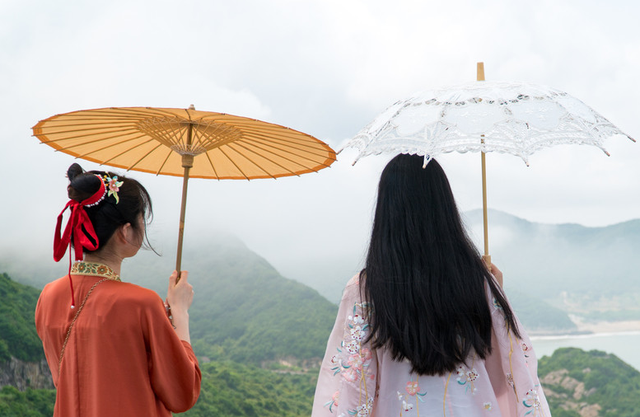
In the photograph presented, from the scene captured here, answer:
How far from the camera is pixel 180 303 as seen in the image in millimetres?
1846

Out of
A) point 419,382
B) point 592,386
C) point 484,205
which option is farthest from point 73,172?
point 592,386

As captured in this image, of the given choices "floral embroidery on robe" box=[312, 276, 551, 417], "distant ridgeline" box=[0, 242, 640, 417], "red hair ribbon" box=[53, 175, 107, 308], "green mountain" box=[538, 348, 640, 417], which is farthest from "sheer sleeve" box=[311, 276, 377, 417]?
"green mountain" box=[538, 348, 640, 417]

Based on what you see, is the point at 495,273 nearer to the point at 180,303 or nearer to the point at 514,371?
the point at 514,371

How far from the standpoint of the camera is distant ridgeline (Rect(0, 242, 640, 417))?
9820 millimetres

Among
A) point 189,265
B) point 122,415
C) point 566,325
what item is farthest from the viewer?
point 566,325

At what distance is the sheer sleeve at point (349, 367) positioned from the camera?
1.80m

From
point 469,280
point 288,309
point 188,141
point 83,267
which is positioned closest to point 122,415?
point 83,267

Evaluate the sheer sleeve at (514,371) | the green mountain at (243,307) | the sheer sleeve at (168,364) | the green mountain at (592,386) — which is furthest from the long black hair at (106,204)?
the green mountain at (592,386)

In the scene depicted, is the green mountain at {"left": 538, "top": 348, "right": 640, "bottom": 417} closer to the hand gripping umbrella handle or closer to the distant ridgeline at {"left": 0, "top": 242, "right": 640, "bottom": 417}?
the distant ridgeline at {"left": 0, "top": 242, "right": 640, "bottom": 417}

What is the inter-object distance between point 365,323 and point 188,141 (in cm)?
95

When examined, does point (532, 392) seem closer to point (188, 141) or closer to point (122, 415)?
point (122, 415)

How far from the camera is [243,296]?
1226 cm

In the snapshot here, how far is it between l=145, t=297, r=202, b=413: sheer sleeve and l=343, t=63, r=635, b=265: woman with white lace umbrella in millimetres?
861

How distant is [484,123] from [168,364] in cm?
129
